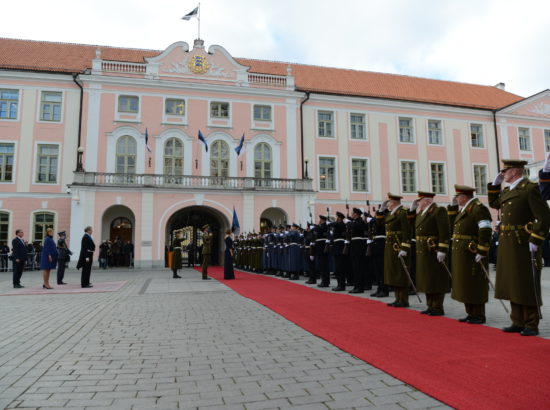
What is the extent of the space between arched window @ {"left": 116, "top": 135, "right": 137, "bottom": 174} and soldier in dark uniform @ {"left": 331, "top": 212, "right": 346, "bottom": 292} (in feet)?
53.6

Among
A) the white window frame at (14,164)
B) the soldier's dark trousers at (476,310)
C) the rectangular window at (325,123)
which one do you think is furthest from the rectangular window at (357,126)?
the soldier's dark trousers at (476,310)

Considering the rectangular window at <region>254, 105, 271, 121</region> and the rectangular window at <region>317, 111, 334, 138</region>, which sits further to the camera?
the rectangular window at <region>317, 111, 334, 138</region>

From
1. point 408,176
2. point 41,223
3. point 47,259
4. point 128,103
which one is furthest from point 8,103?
point 408,176

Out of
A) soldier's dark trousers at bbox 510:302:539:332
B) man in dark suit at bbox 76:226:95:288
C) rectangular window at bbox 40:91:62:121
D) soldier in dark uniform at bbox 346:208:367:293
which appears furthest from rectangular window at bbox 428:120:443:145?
soldier's dark trousers at bbox 510:302:539:332

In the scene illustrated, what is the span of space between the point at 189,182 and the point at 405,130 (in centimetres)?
1511

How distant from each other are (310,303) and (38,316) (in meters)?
4.84

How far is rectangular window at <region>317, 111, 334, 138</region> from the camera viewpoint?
27453 mm

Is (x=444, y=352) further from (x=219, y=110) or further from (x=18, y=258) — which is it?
(x=219, y=110)

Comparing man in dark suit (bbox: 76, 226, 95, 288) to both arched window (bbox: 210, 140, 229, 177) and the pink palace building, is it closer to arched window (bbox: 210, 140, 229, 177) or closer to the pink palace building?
the pink palace building

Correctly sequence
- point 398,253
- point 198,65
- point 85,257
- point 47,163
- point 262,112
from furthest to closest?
point 262,112, point 198,65, point 47,163, point 85,257, point 398,253

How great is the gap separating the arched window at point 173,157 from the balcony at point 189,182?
1459 millimetres

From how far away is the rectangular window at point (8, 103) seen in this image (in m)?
23.4

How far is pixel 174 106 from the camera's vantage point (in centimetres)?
2506

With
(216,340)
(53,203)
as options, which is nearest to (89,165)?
(53,203)
